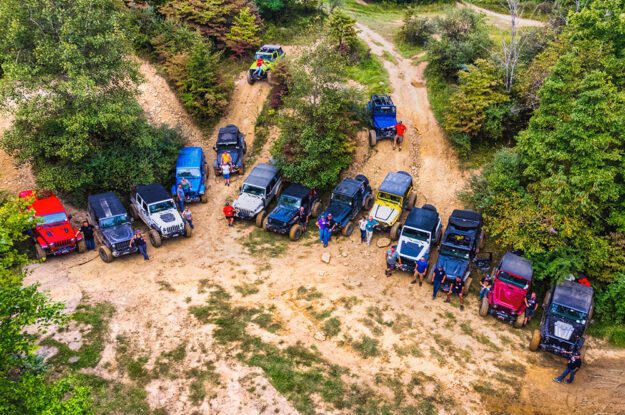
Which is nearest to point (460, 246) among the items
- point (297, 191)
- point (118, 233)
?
point (297, 191)

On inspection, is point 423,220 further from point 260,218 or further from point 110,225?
point 110,225

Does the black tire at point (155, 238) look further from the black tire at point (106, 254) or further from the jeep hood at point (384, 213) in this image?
the jeep hood at point (384, 213)

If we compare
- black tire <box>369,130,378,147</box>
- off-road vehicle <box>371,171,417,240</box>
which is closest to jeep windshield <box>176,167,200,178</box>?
off-road vehicle <box>371,171,417,240</box>

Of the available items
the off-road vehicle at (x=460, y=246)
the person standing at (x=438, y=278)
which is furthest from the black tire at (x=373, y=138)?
the person standing at (x=438, y=278)

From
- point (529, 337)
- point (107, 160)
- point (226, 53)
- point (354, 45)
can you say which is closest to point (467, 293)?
point (529, 337)

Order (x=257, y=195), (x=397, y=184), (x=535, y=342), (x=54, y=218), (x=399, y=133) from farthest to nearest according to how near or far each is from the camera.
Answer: (x=399, y=133), (x=257, y=195), (x=397, y=184), (x=54, y=218), (x=535, y=342)

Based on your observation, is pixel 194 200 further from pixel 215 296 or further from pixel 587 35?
pixel 587 35
